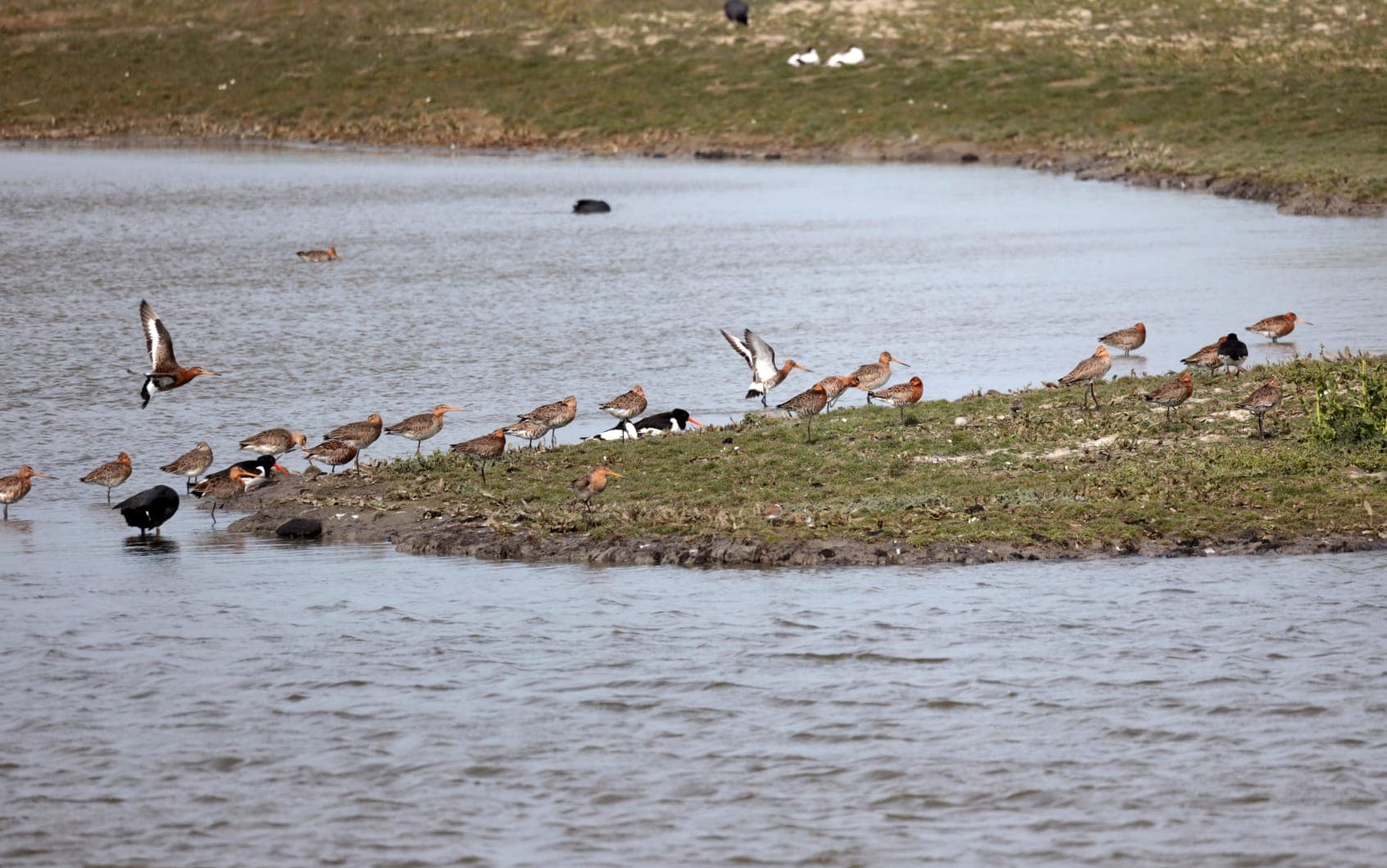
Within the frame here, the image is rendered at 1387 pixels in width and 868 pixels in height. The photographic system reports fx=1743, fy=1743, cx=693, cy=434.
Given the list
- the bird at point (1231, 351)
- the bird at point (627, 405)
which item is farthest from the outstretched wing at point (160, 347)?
the bird at point (1231, 351)

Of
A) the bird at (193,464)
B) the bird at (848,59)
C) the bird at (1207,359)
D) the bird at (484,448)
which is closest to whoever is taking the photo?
the bird at (484,448)

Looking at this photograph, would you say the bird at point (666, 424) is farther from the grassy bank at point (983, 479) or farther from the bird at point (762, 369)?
the bird at point (762, 369)

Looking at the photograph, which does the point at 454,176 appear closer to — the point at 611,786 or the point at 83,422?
the point at 83,422

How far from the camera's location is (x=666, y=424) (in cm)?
2372

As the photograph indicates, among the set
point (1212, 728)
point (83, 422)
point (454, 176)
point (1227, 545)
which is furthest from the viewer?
point (454, 176)

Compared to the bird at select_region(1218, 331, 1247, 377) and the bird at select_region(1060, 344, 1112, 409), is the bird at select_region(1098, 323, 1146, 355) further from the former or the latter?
the bird at select_region(1060, 344, 1112, 409)

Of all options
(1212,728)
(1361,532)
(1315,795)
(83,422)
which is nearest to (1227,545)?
(1361,532)

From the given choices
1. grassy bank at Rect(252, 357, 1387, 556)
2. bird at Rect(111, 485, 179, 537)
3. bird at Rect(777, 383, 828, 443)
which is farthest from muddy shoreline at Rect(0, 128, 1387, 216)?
bird at Rect(111, 485, 179, 537)

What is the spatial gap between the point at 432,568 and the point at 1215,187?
42852mm

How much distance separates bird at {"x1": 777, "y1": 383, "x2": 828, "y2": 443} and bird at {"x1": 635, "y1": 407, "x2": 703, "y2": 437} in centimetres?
159

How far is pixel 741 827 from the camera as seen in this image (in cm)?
1198

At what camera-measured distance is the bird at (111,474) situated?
70.6 feet

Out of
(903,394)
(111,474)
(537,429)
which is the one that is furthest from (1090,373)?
(111,474)

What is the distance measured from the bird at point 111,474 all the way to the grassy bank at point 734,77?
134 ft
